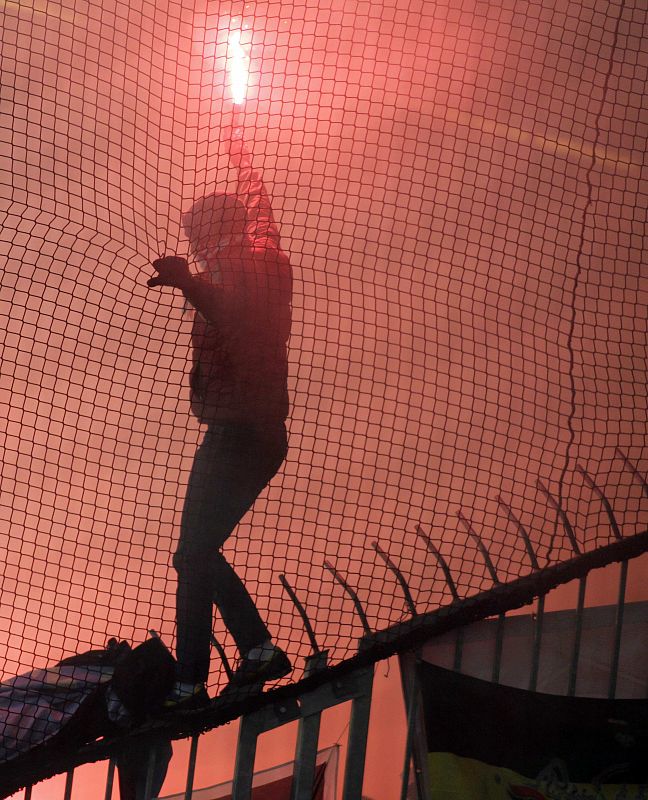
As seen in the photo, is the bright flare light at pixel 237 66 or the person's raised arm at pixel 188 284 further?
the bright flare light at pixel 237 66

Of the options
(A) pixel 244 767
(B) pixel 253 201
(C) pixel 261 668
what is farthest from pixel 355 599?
(B) pixel 253 201

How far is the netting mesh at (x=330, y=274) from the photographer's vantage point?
1.85m

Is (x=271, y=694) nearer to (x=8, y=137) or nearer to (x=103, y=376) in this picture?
(x=103, y=376)

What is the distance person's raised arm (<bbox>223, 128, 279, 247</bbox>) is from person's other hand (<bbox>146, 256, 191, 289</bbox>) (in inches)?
7.7

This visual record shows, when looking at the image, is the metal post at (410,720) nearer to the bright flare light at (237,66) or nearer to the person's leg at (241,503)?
the person's leg at (241,503)

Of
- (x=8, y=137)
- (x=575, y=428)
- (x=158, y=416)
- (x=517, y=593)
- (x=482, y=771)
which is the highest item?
(x=8, y=137)

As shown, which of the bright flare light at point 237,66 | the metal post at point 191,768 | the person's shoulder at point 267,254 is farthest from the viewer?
the bright flare light at point 237,66

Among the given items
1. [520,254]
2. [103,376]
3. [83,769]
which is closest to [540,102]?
[520,254]

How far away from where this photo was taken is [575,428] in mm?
2006

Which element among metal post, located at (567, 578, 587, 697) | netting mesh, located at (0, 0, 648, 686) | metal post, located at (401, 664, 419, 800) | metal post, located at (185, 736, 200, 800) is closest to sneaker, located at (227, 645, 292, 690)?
metal post, located at (185, 736, 200, 800)

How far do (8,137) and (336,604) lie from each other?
129 centimetres

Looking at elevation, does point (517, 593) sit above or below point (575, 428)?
below

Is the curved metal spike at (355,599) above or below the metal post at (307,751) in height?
above

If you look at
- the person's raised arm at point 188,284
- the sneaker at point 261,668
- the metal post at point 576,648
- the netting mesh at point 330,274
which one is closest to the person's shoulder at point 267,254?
the person's raised arm at point 188,284
